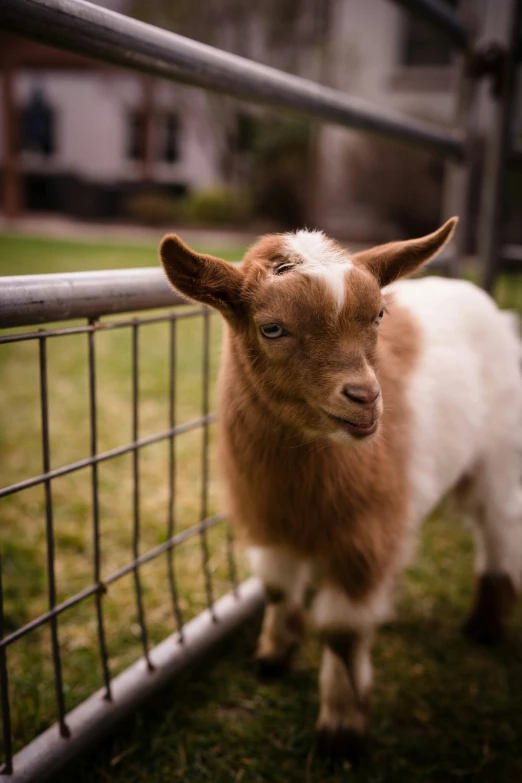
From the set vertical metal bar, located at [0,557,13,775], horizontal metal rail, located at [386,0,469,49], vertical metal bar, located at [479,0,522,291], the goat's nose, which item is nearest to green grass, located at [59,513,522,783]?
vertical metal bar, located at [0,557,13,775]

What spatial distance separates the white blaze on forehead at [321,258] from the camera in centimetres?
145

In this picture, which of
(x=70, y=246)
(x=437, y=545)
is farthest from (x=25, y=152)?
(x=437, y=545)

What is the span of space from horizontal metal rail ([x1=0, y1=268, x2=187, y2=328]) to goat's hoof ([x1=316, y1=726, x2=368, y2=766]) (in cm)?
147

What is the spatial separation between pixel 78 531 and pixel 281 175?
1527 centimetres

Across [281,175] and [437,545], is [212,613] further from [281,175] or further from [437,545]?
[281,175]

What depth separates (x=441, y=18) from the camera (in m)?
2.62

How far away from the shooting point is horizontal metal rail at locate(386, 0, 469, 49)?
2.40 m

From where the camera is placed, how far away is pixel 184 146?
24.1 metres

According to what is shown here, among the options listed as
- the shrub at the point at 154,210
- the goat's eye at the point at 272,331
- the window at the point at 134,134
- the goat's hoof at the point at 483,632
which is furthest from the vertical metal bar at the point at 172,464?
the window at the point at 134,134

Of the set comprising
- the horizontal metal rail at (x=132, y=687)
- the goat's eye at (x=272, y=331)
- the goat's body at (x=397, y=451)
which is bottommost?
the horizontal metal rail at (x=132, y=687)

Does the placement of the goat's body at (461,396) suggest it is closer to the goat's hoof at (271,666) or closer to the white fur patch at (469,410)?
the white fur patch at (469,410)

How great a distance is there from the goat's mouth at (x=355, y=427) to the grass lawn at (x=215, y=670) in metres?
1.19

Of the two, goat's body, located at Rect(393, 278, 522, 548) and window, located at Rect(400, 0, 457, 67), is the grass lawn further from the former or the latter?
window, located at Rect(400, 0, 457, 67)

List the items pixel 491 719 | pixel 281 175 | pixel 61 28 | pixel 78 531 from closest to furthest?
pixel 61 28 < pixel 491 719 < pixel 78 531 < pixel 281 175
